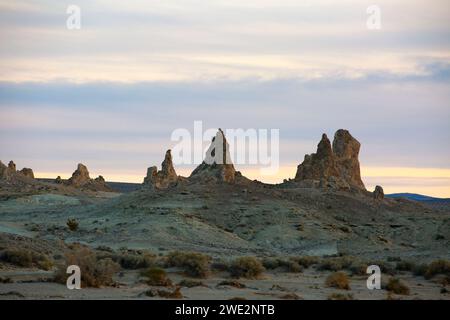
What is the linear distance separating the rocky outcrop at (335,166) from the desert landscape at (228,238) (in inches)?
5.4

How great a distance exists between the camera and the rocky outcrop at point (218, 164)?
262 ft

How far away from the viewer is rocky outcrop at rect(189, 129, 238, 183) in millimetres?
79812

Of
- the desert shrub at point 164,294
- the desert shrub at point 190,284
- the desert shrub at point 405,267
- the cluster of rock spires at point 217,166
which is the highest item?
the cluster of rock spires at point 217,166

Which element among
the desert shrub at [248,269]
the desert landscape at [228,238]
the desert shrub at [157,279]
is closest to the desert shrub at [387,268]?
the desert landscape at [228,238]

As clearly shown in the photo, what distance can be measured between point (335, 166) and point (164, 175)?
631 inches

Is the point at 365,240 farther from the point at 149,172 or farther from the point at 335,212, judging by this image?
the point at 149,172

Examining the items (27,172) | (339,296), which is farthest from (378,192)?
(339,296)

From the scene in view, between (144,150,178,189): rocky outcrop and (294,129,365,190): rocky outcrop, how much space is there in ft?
38.6

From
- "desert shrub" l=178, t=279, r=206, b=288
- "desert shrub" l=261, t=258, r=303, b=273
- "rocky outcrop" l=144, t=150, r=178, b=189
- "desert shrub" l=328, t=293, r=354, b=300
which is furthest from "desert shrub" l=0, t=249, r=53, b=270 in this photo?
"rocky outcrop" l=144, t=150, r=178, b=189

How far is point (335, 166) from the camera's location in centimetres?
9731

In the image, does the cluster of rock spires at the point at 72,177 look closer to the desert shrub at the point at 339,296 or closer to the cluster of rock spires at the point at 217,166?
the cluster of rock spires at the point at 217,166

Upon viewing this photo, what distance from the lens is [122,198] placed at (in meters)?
75.9

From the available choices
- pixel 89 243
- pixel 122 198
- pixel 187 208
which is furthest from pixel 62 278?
pixel 122 198
